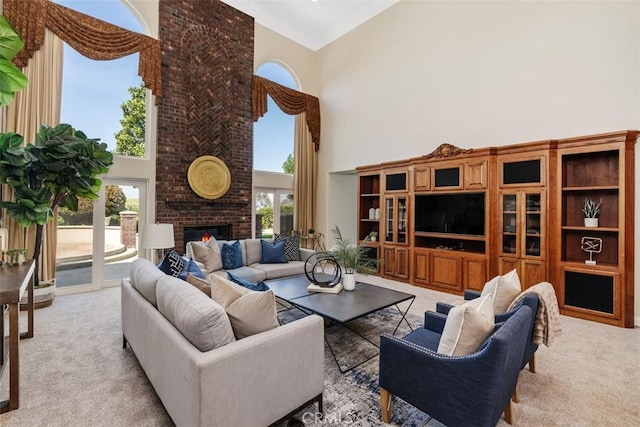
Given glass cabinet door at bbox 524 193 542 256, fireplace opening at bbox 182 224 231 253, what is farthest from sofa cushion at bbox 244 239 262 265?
glass cabinet door at bbox 524 193 542 256

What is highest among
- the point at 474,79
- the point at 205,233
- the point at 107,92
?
the point at 474,79

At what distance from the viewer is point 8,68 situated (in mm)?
2326

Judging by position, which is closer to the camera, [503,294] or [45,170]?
[503,294]

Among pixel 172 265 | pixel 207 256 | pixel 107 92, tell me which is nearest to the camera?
pixel 172 265

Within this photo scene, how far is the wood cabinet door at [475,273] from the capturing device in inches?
178

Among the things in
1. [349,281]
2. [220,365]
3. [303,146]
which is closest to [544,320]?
[349,281]

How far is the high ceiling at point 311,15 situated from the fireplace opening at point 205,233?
15.2 feet

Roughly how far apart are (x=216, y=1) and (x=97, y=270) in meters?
5.54

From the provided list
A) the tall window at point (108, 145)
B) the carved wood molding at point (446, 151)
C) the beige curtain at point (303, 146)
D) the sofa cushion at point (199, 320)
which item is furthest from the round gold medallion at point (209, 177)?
the sofa cushion at point (199, 320)

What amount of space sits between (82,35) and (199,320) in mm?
5404

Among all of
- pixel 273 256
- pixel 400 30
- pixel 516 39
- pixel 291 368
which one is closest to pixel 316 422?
pixel 291 368

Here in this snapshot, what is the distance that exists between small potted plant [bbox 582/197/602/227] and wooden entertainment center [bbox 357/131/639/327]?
65mm

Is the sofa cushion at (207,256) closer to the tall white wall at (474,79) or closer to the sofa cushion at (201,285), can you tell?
the sofa cushion at (201,285)

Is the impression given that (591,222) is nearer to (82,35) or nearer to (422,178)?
(422,178)
